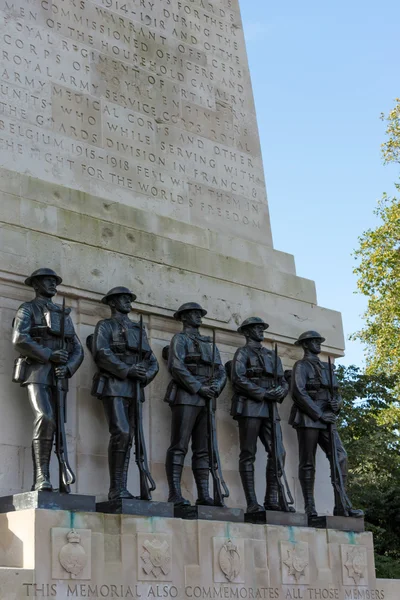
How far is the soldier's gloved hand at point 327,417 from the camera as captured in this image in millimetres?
14984

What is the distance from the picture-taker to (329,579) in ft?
46.5

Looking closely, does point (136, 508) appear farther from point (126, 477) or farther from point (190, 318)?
point (190, 318)

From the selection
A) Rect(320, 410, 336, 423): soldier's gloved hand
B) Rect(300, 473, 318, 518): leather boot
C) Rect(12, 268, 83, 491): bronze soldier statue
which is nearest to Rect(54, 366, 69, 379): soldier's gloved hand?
Rect(12, 268, 83, 491): bronze soldier statue

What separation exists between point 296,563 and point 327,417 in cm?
234

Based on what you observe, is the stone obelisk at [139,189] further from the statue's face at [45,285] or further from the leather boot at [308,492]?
the leather boot at [308,492]

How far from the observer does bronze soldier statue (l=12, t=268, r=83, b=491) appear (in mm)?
11719

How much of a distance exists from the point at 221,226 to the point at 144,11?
3888mm

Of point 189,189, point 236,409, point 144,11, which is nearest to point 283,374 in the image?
point 236,409

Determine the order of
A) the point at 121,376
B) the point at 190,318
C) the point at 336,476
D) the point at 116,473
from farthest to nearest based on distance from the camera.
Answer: the point at 336,476 < the point at 190,318 < the point at 121,376 < the point at 116,473

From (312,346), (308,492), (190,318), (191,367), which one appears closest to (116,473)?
(191,367)

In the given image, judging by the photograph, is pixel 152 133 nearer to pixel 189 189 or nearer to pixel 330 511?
pixel 189 189

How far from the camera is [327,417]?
1503 centimetres

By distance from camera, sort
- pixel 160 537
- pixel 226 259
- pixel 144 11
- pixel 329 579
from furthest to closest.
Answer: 1. pixel 144 11
2. pixel 226 259
3. pixel 329 579
4. pixel 160 537

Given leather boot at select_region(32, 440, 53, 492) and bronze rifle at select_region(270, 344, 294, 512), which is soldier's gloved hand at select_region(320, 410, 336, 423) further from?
leather boot at select_region(32, 440, 53, 492)
